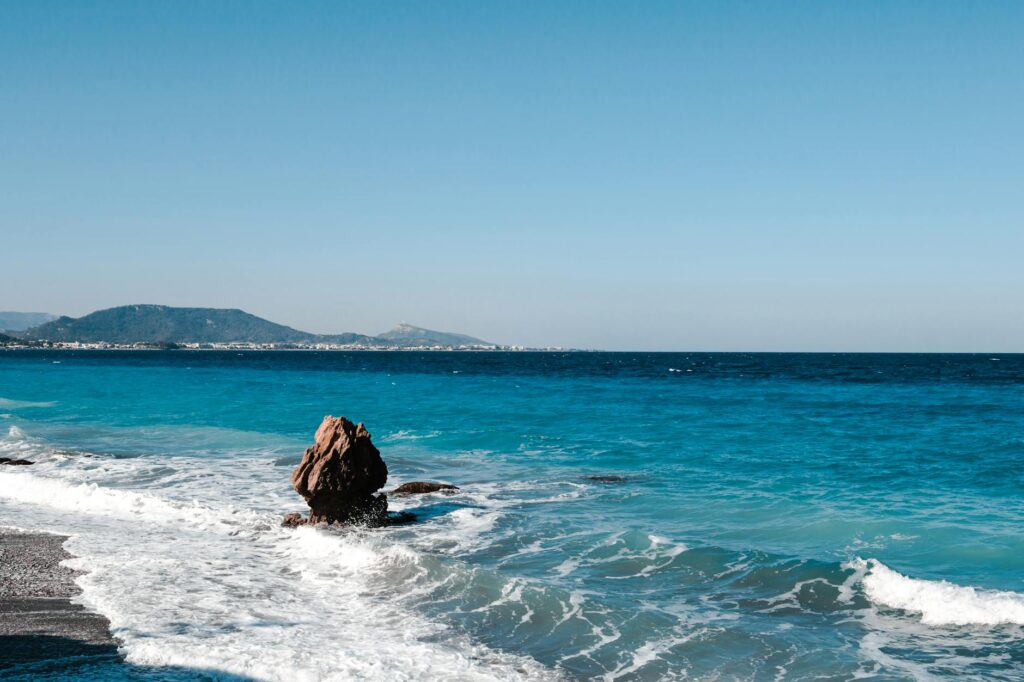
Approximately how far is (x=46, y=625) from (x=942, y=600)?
41.6 feet

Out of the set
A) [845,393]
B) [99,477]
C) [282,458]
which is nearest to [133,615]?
[99,477]

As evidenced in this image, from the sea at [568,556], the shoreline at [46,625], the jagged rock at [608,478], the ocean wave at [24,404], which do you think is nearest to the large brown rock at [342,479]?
the sea at [568,556]

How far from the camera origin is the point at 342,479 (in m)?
17.2

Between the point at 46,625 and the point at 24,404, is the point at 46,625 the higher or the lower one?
the higher one

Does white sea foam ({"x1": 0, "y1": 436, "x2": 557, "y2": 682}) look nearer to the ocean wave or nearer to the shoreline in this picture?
the shoreline

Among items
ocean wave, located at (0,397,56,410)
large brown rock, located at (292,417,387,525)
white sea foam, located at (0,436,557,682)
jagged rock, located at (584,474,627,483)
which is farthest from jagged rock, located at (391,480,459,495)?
ocean wave, located at (0,397,56,410)

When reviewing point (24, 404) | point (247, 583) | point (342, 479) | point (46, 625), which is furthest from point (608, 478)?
point (24, 404)

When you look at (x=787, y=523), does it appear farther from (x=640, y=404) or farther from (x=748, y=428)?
(x=640, y=404)

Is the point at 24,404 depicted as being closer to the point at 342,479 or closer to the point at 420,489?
the point at 420,489

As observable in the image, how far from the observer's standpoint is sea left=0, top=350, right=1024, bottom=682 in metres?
9.88

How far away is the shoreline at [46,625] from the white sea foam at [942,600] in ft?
35.4

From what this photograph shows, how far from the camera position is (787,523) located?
17.0m

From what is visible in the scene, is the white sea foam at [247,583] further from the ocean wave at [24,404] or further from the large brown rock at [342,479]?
the ocean wave at [24,404]

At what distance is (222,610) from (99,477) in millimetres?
14778
